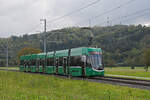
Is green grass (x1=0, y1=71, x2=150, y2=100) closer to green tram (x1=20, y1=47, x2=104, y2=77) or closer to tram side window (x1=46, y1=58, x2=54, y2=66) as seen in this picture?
green tram (x1=20, y1=47, x2=104, y2=77)

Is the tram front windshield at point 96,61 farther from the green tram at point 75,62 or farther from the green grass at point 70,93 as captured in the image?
the green grass at point 70,93

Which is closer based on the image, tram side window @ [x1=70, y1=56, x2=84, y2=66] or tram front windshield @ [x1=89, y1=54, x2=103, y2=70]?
tram front windshield @ [x1=89, y1=54, x2=103, y2=70]

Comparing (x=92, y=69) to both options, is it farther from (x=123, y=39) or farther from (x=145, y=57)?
(x=123, y=39)

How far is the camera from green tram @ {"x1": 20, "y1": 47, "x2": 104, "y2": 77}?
23734 millimetres

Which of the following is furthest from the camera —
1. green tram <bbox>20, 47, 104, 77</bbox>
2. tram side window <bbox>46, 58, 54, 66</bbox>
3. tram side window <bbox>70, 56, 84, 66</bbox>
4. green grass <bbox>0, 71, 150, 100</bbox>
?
tram side window <bbox>46, 58, 54, 66</bbox>

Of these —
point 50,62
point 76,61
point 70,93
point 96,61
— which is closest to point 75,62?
point 76,61

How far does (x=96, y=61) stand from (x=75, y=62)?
2375mm

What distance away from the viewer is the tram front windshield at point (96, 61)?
23.8 m

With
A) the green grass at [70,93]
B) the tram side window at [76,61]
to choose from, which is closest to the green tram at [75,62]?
the tram side window at [76,61]

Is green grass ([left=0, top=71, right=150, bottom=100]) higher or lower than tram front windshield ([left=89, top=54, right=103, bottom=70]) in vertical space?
lower

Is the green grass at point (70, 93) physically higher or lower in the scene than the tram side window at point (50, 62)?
lower

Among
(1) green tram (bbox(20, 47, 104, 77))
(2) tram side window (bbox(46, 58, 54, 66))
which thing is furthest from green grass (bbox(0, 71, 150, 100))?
(2) tram side window (bbox(46, 58, 54, 66))

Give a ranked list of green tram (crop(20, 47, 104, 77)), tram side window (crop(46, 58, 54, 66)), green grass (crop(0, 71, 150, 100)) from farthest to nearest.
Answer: tram side window (crop(46, 58, 54, 66)) < green tram (crop(20, 47, 104, 77)) < green grass (crop(0, 71, 150, 100))

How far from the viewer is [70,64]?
2622 cm
